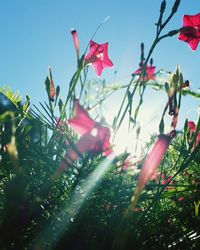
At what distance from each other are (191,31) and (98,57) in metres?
0.34

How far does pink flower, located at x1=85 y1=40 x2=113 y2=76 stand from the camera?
1125mm

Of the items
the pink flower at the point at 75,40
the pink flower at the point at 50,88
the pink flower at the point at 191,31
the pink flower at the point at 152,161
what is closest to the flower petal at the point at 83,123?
the pink flower at the point at 152,161

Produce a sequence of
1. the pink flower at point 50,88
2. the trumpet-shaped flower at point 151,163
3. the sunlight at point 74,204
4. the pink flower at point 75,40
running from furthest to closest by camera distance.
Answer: the pink flower at point 75,40, the pink flower at point 50,88, the sunlight at point 74,204, the trumpet-shaped flower at point 151,163

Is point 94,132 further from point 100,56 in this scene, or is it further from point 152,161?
point 100,56

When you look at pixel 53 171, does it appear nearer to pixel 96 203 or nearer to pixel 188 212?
pixel 96 203

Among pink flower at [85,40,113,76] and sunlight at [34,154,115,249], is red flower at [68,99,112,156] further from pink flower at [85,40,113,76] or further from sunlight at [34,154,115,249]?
pink flower at [85,40,113,76]

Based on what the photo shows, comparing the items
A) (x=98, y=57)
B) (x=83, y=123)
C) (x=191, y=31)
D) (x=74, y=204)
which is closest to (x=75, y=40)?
(x=98, y=57)

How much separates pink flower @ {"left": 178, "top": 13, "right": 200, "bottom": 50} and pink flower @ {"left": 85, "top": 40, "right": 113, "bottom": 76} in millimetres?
294

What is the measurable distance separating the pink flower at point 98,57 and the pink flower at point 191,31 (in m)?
0.29

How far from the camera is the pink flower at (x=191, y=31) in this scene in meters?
1.01

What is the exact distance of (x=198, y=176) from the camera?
0.73m

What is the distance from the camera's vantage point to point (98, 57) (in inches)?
45.6

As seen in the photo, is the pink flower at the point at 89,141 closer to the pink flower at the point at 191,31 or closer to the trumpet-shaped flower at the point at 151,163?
the trumpet-shaped flower at the point at 151,163

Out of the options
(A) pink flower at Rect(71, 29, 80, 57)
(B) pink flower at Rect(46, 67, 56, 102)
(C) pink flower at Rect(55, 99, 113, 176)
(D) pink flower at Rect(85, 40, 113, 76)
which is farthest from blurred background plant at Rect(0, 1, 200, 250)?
(D) pink flower at Rect(85, 40, 113, 76)
